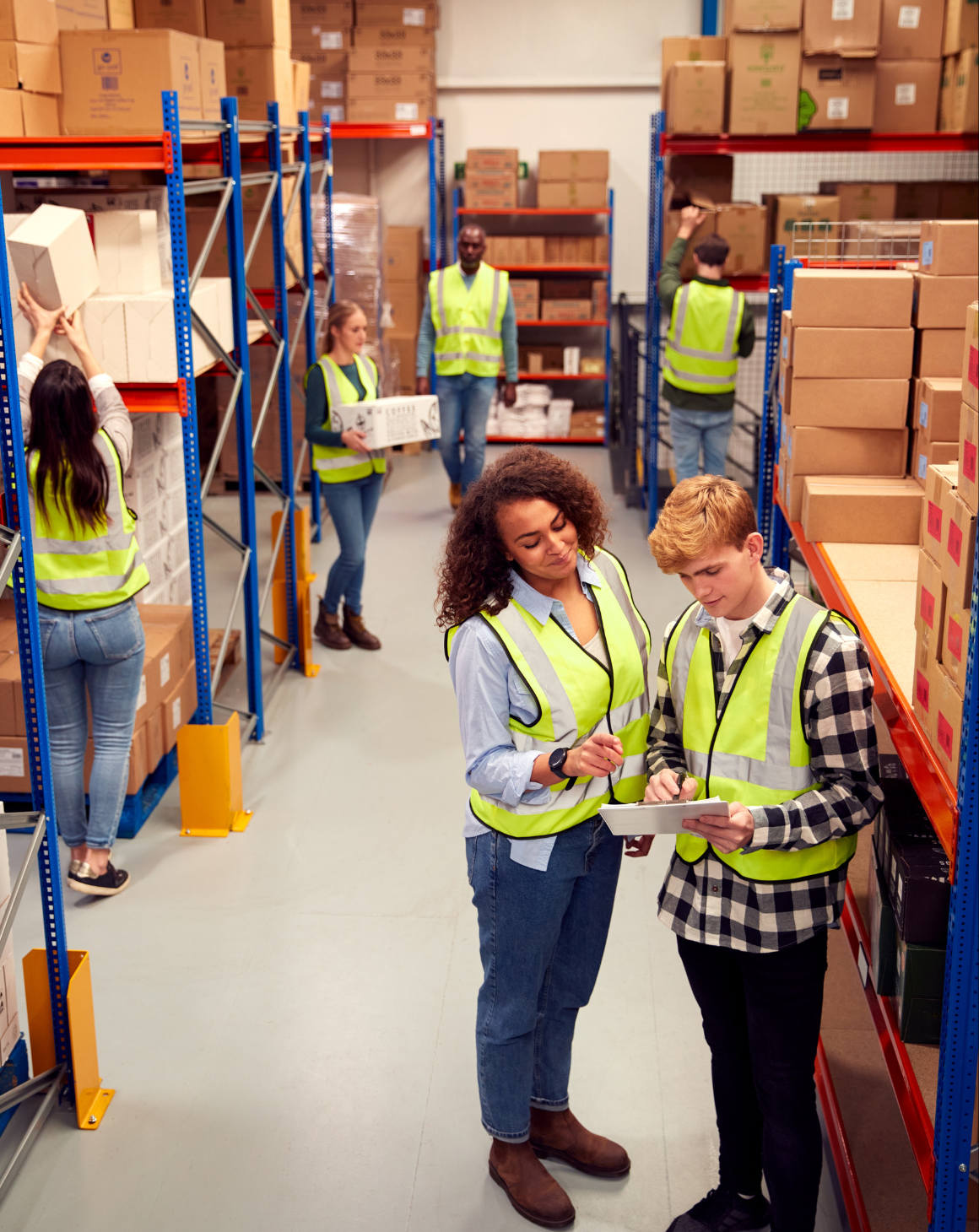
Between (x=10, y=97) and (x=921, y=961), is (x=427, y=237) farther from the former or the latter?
(x=921, y=961)

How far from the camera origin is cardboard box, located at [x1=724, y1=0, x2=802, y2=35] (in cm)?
731

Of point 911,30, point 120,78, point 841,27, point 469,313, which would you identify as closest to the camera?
point 120,78

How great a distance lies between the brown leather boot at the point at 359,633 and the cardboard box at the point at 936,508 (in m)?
4.64

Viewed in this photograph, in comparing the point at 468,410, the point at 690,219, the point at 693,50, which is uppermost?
the point at 693,50

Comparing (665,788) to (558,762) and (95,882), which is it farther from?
(95,882)

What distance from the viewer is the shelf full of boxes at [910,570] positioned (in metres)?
2.02

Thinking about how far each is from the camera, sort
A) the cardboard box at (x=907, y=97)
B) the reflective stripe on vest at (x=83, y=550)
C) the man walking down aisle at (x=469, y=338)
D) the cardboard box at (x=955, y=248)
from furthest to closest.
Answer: the man walking down aisle at (x=469, y=338), the cardboard box at (x=907, y=97), the reflective stripe on vest at (x=83, y=550), the cardboard box at (x=955, y=248)

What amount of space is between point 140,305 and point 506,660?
280 centimetres

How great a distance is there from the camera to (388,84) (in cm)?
1087

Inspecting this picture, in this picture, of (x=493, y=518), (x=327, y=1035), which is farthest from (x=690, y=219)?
(x=493, y=518)

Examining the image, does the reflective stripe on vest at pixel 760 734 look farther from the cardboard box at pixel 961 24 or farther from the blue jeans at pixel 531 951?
the cardboard box at pixel 961 24

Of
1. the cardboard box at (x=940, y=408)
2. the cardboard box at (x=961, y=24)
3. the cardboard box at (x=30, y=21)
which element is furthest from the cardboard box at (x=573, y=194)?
the cardboard box at (x=940, y=408)

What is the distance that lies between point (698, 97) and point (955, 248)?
480cm

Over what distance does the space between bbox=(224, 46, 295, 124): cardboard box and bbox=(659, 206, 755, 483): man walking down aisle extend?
270 centimetres
